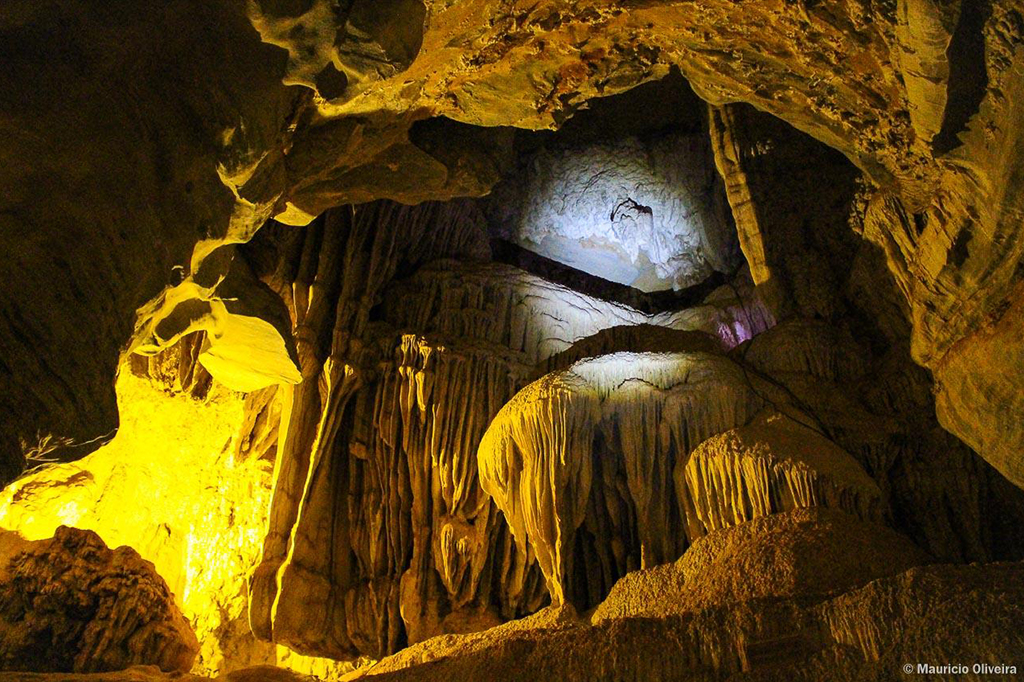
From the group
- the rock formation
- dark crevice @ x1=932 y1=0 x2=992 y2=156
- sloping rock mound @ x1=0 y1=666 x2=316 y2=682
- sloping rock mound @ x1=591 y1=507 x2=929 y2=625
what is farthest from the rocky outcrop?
sloping rock mound @ x1=0 y1=666 x2=316 y2=682

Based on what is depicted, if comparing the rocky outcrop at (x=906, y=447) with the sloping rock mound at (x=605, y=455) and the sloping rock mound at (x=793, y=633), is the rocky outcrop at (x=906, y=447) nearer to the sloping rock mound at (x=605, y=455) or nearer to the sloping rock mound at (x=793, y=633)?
the sloping rock mound at (x=605, y=455)

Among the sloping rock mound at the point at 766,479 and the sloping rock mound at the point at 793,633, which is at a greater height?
the sloping rock mound at the point at 766,479

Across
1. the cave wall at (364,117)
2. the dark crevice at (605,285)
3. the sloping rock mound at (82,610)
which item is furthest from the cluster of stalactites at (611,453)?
the dark crevice at (605,285)

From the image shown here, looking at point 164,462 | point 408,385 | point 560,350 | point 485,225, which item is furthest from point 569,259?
point 164,462

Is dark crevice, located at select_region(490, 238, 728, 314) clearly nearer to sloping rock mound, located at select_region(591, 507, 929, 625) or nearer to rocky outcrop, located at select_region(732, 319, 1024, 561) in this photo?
rocky outcrop, located at select_region(732, 319, 1024, 561)

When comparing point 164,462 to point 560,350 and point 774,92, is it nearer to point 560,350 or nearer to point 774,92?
point 560,350

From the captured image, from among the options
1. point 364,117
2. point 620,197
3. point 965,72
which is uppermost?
point 620,197

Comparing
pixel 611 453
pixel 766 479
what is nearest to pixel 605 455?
pixel 611 453

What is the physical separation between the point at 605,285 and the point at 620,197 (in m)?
1.34

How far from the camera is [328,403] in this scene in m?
7.29

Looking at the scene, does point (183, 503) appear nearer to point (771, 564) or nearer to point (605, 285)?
point (605, 285)

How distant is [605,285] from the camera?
381 inches

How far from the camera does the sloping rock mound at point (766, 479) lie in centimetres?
483

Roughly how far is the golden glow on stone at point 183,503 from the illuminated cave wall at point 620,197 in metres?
4.13
